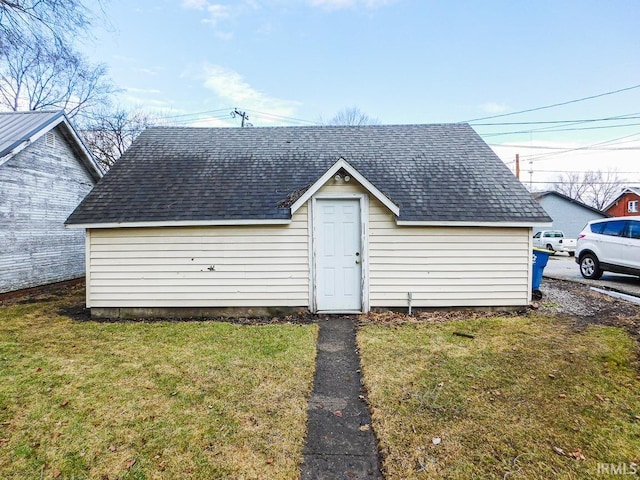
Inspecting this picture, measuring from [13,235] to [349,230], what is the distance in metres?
9.70

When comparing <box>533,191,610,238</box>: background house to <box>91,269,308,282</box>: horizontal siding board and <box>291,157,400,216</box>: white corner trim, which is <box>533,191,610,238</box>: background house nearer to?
<box>291,157,400,216</box>: white corner trim

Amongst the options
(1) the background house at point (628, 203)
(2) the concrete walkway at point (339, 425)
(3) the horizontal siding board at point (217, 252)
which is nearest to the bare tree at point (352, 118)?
(1) the background house at point (628, 203)

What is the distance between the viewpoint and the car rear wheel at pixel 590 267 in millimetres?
10961

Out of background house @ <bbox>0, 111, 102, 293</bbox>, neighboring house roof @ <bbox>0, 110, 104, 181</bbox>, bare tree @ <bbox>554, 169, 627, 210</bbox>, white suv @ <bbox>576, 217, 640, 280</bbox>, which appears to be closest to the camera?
neighboring house roof @ <bbox>0, 110, 104, 181</bbox>

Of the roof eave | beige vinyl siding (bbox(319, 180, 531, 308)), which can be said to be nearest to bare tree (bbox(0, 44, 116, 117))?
the roof eave

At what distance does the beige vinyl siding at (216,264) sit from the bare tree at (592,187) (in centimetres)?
6208

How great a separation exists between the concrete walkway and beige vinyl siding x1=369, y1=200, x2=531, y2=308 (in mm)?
2479

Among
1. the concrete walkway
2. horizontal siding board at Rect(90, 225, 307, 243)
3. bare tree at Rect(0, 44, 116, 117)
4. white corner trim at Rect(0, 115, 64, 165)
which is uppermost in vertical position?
bare tree at Rect(0, 44, 116, 117)

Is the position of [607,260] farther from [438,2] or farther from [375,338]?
[438,2]

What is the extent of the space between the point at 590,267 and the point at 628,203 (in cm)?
2779

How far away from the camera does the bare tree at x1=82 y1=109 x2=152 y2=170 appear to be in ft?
73.8

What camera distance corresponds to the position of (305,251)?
7453mm

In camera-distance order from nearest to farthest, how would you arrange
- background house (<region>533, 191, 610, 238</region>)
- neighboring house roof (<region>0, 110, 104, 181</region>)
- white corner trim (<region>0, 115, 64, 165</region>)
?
white corner trim (<region>0, 115, 64, 165</region>), neighboring house roof (<region>0, 110, 104, 181</region>), background house (<region>533, 191, 610, 238</region>)

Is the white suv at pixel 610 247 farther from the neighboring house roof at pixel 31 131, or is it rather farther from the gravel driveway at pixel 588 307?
the neighboring house roof at pixel 31 131
